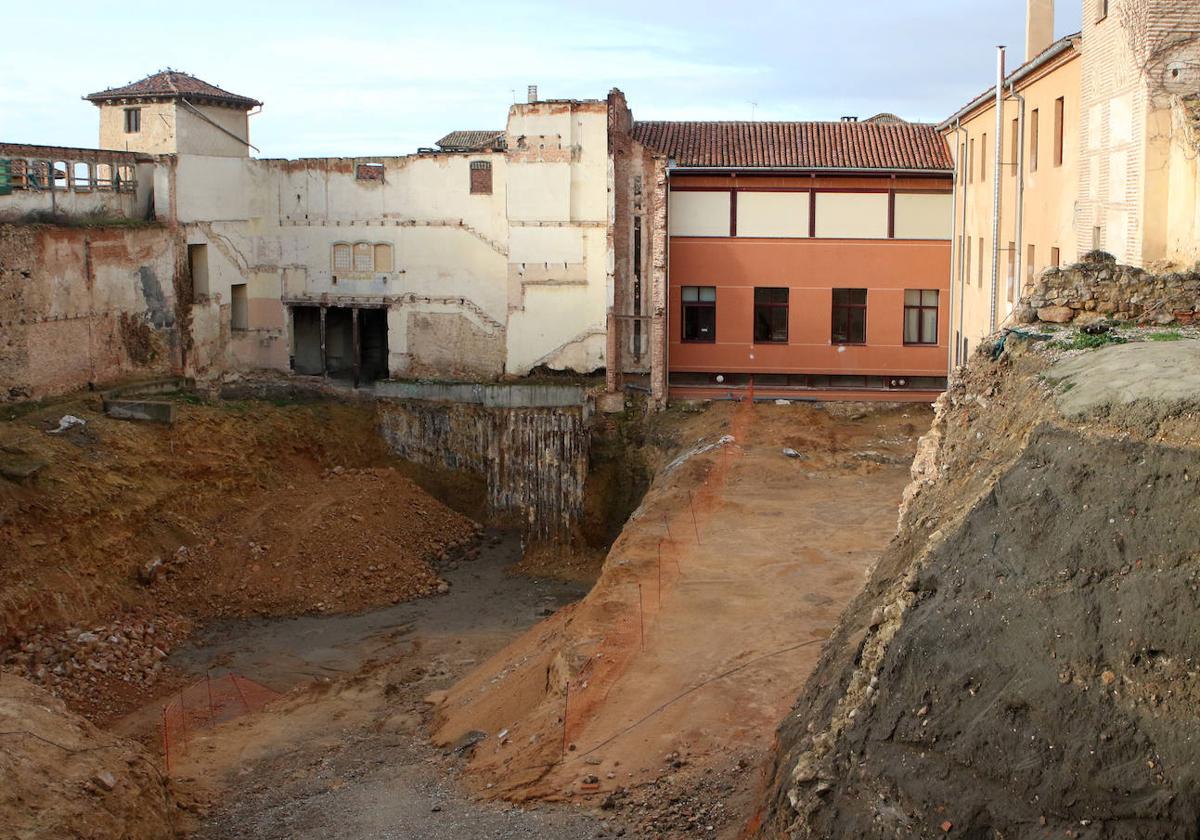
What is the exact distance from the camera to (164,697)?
21969 millimetres

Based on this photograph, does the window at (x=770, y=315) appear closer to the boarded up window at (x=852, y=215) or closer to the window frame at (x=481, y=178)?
the boarded up window at (x=852, y=215)

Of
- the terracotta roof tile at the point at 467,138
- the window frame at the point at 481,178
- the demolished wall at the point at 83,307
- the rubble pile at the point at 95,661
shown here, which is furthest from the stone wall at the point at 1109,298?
the terracotta roof tile at the point at 467,138

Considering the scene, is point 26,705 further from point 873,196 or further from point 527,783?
point 873,196

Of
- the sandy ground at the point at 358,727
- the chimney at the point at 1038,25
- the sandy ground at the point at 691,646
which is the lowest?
the sandy ground at the point at 358,727

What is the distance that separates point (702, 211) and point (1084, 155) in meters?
13.4

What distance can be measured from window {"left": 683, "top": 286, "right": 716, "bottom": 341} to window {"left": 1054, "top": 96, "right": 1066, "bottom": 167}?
11.6m

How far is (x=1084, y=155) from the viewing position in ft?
69.7

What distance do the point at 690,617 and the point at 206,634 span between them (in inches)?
425

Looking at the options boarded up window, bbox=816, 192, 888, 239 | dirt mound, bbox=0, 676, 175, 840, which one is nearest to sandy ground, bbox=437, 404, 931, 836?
dirt mound, bbox=0, 676, 175, 840

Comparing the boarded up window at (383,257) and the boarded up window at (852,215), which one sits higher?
the boarded up window at (852,215)

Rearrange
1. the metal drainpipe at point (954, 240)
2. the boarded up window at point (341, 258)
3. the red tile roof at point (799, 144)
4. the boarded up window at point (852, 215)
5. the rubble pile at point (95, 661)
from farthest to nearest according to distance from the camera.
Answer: the boarded up window at point (341, 258) < the boarded up window at point (852, 215) < the red tile roof at point (799, 144) < the metal drainpipe at point (954, 240) < the rubble pile at point (95, 661)

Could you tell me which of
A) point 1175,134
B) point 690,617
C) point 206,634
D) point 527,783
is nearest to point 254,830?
point 527,783

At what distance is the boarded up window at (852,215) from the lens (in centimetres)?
3325

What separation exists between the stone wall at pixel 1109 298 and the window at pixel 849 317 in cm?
1877
